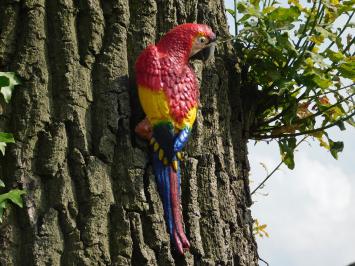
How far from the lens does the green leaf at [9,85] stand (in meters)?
2.32

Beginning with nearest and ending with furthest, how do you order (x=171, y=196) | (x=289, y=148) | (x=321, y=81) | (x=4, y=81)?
(x=4, y=81) → (x=171, y=196) → (x=321, y=81) → (x=289, y=148)

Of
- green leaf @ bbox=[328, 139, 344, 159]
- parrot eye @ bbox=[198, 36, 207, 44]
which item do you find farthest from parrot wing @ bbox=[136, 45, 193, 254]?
green leaf @ bbox=[328, 139, 344, 159]

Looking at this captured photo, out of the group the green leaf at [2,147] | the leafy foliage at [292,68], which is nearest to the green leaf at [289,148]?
the leafy foliage at [292,68]

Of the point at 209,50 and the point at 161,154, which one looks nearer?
the point at 161,154

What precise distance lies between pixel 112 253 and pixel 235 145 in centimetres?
72

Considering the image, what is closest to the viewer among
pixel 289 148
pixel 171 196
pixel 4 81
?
pixel 4 81

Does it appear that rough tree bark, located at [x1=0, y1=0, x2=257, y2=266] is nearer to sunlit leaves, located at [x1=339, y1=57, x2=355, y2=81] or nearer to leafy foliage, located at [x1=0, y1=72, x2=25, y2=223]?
leafy foliage, located at [x1=0, y1=72, x2=25, y2=223]

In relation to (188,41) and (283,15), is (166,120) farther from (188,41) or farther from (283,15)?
(283,15)

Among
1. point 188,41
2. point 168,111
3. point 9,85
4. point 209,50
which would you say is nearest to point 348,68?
point 209,50

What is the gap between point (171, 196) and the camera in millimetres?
2438

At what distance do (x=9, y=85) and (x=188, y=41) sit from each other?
634 millimetres

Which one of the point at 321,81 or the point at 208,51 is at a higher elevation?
the point at 208,51

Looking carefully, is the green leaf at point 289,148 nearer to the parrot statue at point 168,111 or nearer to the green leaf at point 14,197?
the parrot statue at point 168,111

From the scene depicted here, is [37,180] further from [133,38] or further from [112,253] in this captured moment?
[133,38]
